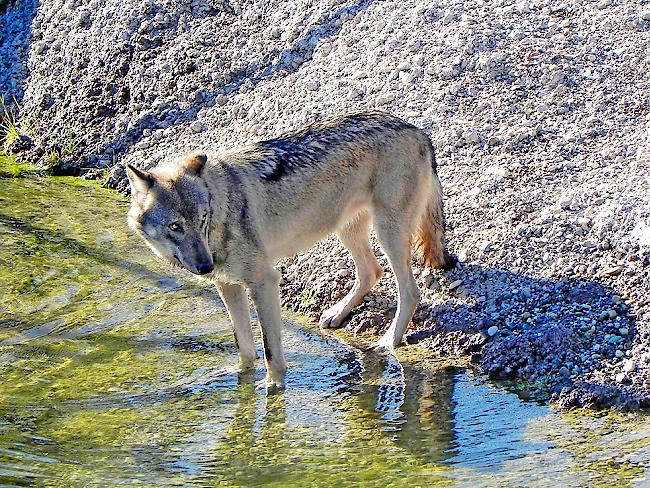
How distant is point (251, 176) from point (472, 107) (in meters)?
3.27

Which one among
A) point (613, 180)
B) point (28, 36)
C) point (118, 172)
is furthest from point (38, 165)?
point (613, 180)

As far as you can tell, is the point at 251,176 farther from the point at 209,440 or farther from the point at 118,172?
the point at 118,172

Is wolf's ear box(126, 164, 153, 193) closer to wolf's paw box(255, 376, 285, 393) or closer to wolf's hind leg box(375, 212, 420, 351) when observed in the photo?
wolf's paw box(255, 376, 285, 393)

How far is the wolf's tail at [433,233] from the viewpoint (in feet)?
27.9

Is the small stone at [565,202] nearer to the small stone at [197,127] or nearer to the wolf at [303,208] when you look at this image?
the wolf at [303,208]

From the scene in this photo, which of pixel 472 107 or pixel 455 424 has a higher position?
pixel 472 107

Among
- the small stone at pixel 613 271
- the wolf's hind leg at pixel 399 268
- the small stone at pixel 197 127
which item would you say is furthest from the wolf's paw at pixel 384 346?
the small stone at pixel 197 127

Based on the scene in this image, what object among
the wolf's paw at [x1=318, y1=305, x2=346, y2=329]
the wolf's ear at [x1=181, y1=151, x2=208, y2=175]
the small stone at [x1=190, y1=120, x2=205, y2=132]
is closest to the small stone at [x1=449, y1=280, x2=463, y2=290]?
the wolf's paw at [x1=318, y1=305, x2=346, y2=329]

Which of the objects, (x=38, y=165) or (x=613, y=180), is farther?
(x=38, y=165)

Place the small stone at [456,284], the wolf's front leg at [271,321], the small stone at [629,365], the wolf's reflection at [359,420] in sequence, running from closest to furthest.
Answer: the wolf's reflection at [359,420] → the small stone at [629,365] → the wolf's front leg at [271,321] → the small stone at [456,284]

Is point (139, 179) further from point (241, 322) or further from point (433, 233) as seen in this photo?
point (433, 233)

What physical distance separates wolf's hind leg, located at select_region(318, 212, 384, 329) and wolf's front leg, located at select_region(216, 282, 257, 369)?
0.96 meters

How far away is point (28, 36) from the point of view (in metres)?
15.0

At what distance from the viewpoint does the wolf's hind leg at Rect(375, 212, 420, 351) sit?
8.21 metres
